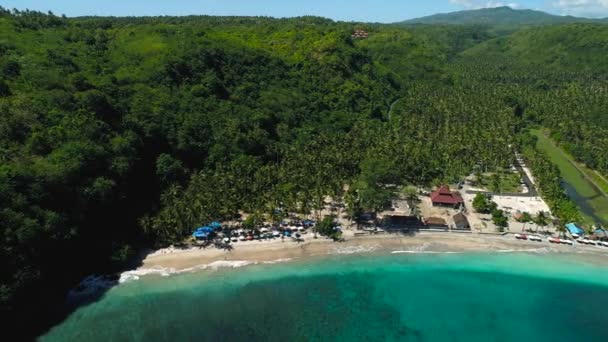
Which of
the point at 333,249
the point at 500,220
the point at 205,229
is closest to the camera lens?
the point at 205,229

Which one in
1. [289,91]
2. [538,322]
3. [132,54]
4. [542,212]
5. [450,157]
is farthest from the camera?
[289,91]

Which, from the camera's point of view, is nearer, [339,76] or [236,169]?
[236,169]

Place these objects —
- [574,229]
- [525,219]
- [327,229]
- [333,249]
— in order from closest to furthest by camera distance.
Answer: [333,249] < [327,229] < [574,229] < [525,219]

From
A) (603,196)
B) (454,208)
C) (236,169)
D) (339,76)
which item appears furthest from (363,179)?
(339,76)

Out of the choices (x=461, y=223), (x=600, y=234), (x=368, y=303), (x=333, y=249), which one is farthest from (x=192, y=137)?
(x=600, y=234)

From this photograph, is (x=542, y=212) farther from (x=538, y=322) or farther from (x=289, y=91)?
(x=289, y=91)

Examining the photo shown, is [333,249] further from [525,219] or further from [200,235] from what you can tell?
[525,219]
